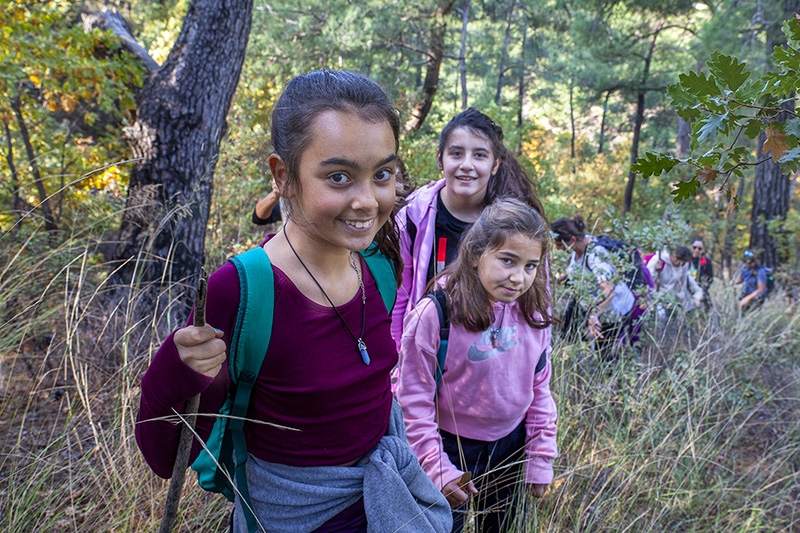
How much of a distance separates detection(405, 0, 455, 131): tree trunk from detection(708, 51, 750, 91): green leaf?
946 cm

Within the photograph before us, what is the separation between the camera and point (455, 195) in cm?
256

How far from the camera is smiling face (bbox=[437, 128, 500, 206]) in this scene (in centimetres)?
253

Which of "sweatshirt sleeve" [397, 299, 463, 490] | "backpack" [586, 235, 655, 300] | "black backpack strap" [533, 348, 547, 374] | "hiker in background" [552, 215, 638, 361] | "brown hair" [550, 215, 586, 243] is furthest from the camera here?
"brown hair" [550, 215, 586, 243]

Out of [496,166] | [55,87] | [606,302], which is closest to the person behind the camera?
[496,166]

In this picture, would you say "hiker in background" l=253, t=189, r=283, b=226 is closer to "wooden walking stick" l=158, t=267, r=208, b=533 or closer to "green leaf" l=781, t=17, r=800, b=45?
"wooden walking stick" l=158, t=267, r=208, b=533

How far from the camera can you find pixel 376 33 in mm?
12445

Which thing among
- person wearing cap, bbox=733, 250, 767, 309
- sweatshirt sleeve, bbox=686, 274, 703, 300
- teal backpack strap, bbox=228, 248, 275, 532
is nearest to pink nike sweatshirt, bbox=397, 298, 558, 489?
teal backpack strap, bbox=228, 248, 275, 532

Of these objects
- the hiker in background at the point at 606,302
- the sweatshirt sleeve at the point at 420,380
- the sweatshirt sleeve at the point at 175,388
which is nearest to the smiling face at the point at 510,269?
the sweatshirt sleeve at the point at 420,380

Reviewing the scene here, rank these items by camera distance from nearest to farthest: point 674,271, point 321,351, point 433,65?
point 321,351 → point 674,271 → point 433,65

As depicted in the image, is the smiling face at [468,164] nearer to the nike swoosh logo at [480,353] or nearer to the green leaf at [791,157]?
the nike swoosh logo at [480,353]

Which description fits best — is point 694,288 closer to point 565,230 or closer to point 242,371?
point 565,230

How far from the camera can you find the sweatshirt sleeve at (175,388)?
1.05 metres

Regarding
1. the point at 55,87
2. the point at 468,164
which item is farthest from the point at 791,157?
the point at 55,87

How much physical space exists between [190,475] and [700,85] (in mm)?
2086
